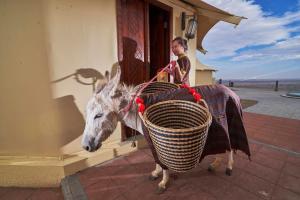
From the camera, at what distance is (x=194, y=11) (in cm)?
436

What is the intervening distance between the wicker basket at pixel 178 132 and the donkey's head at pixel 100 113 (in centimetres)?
44

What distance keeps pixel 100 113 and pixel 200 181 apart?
159 cm

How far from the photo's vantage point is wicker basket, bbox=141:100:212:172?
→ 1.25m

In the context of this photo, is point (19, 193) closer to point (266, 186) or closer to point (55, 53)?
point (55, 53)

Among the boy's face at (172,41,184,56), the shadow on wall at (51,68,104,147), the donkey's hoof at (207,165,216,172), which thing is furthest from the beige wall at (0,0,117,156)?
the donkey's hoof at (207,165,216,172)

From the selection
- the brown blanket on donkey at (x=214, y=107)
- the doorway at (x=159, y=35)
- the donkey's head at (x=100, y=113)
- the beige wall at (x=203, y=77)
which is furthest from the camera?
the beige wall at (x=203, y=77)

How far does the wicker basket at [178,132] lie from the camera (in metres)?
1.25

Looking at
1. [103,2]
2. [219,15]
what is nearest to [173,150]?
[103,2]

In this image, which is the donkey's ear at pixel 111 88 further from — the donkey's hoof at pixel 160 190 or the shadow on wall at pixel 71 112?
the donkey's hoof at pixel 160 190

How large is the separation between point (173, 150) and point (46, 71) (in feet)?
6.37

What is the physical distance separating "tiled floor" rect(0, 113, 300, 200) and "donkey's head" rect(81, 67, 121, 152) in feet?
2.66

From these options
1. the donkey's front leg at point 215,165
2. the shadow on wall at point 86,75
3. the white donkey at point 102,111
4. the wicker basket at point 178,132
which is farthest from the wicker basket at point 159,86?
the donkey's front leg at point 215,165

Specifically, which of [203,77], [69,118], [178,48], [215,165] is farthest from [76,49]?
[203,77]

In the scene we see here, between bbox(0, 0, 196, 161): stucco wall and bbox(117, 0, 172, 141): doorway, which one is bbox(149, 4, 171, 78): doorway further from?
bbox(0, 0, 196, 161): stucco wall
